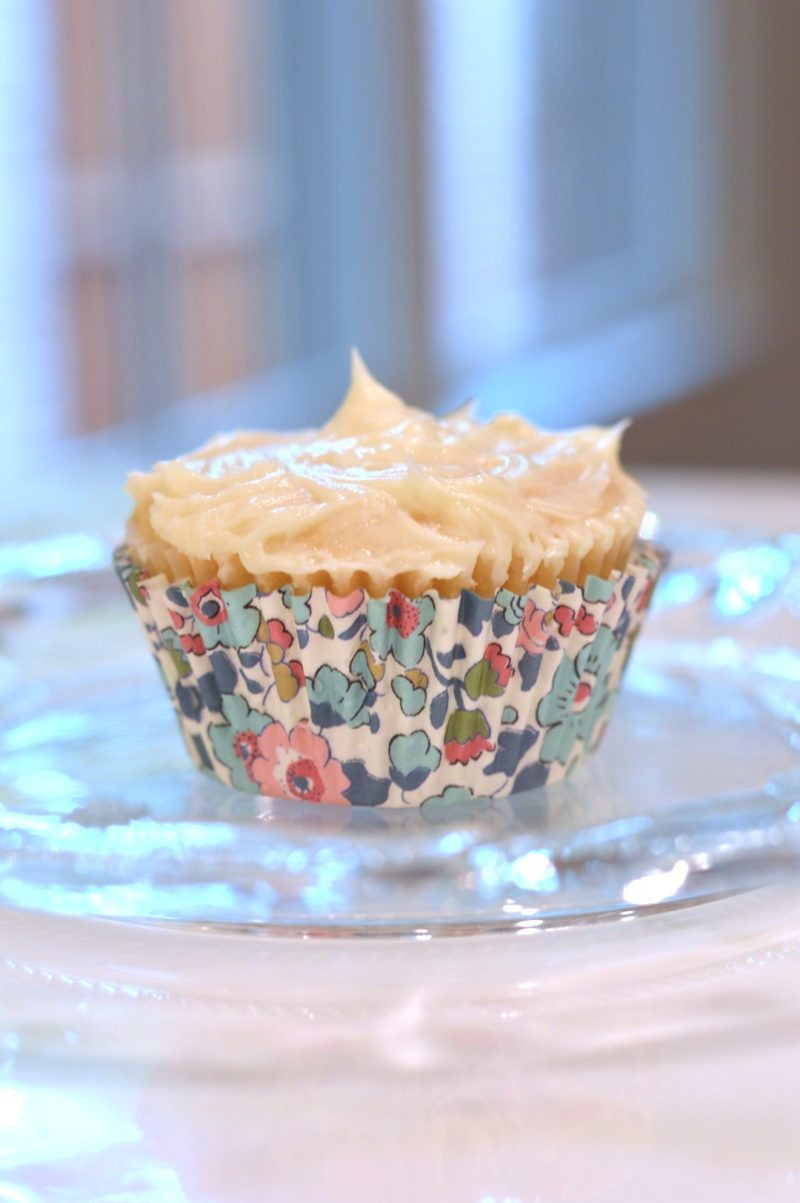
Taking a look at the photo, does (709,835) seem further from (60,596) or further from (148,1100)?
(60,596)

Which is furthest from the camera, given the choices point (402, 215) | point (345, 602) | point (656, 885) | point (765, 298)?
point (765, 298)

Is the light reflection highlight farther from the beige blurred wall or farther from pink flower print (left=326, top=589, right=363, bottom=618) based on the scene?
the beige blurred wall

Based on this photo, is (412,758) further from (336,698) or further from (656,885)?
(656,885)

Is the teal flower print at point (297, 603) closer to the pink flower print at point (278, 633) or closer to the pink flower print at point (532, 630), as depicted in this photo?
the pink flower print at point (278, 633)

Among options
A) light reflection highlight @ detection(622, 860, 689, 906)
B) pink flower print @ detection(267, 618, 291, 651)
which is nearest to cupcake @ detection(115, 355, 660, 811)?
pink flower print @ detection(267, 618, 291, 651)

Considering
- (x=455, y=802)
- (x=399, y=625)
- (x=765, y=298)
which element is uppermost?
(x=399, y=625)

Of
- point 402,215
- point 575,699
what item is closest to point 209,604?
point 575,699

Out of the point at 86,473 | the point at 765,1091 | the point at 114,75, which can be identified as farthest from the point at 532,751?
the point at 114,75
